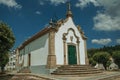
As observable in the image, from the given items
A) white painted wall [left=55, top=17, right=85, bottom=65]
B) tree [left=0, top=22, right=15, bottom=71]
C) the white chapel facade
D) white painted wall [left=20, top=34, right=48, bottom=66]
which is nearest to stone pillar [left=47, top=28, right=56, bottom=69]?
the white chapel facade

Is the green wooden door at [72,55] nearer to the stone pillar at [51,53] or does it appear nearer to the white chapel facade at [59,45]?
the white chapel facade at [59,45]

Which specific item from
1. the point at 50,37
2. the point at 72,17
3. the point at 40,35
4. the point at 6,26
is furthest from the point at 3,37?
the point at 72,17

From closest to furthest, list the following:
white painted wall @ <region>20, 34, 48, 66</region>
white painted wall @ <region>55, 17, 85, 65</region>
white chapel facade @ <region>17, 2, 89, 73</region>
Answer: white chapel facade @ <region>17, 2, 89, 73</region>, white painted wall @ <region>55, 17, 85, 65</region>, white painted wall @ <region>20, 34, 48, 66</region>

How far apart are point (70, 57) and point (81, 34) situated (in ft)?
15.7

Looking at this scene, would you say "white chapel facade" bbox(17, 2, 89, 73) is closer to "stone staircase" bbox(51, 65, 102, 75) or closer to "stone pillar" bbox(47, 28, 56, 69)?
"stone pillar" bbox(47, 28, 56, 69)

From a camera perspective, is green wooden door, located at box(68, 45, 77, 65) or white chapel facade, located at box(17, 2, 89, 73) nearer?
white chapel facade, located at box(17, 2, 89, 73)

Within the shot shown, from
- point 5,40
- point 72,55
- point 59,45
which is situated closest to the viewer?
point 5,40

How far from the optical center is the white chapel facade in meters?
23.9

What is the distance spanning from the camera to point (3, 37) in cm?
1783

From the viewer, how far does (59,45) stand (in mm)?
24719

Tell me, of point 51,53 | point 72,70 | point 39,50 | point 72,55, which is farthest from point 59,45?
point 72,70

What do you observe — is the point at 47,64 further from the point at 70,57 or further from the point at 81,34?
the point at 81,34

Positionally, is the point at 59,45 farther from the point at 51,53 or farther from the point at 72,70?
the point at 72,70

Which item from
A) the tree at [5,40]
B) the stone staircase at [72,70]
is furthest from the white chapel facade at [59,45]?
the tree at [5,40]
